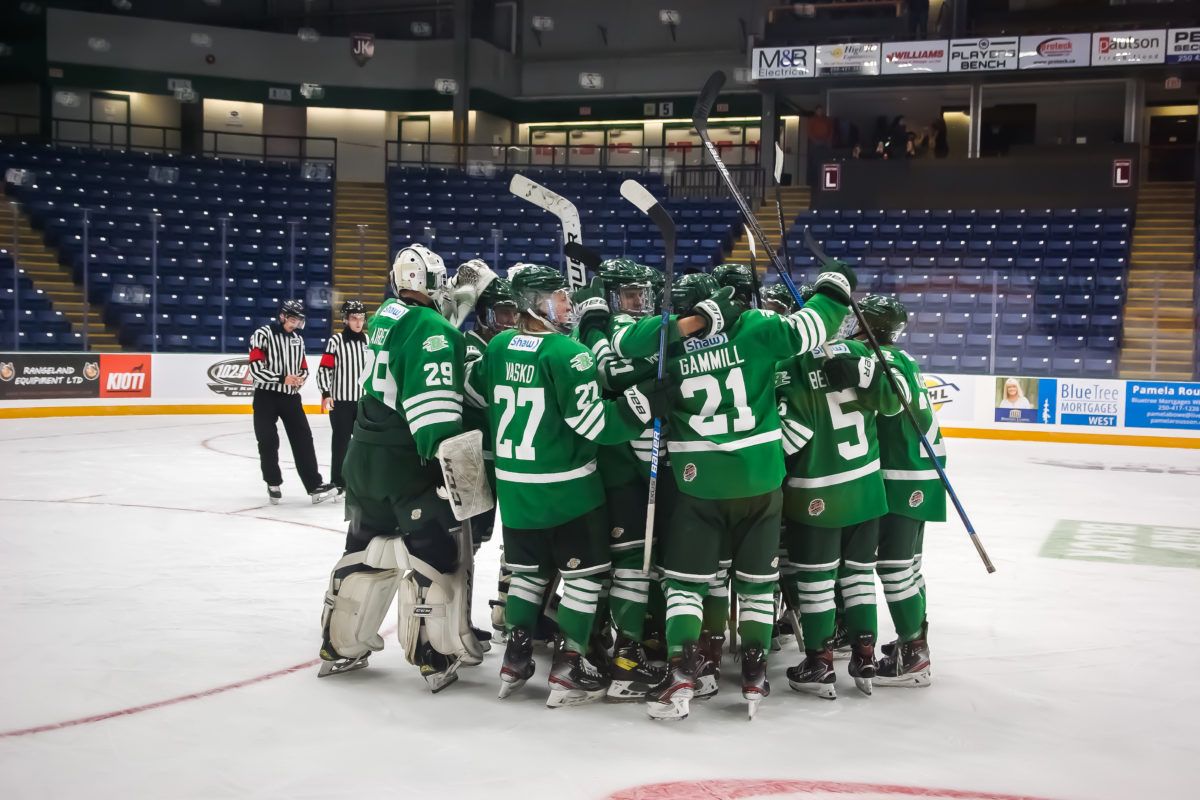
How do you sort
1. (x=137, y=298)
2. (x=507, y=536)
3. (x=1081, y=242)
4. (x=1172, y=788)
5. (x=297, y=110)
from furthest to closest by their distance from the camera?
1. (x=297, y=110)
2. (x=1081, y=242)
3. (x=137, y=298)
4. (x=507, y=536)
5. (x=1172, y=788)

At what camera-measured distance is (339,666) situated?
13.7 feet

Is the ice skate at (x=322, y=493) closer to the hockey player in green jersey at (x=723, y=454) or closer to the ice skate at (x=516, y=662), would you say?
the ice skate at (x=516, y=662)

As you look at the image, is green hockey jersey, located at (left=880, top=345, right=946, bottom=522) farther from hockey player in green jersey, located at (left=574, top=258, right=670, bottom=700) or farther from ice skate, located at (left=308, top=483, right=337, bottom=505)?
ice skate, located at (left=308, top=483, right=337, bottom=505)

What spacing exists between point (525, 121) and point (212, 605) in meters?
21.8

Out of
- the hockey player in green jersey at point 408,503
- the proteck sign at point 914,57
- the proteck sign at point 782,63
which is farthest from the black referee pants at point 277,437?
the proteck sign at point 914,57

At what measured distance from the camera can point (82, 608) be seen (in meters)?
5.09

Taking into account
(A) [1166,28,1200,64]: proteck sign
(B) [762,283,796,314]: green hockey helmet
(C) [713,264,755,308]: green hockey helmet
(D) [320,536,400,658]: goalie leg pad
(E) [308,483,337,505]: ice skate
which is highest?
(A) [1166,28,1200,64]: proteck sign

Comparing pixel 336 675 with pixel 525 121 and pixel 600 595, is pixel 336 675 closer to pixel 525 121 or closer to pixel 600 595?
pixel 600 595

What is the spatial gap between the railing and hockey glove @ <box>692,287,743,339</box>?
50.5 ft

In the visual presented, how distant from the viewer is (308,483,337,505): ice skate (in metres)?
8.23

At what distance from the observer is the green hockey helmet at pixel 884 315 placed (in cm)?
423

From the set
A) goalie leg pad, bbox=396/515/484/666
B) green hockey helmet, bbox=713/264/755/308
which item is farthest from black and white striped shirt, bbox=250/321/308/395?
green hockey helmet, bbox=713/264/755/308

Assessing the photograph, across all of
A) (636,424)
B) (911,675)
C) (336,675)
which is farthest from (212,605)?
(911,675)

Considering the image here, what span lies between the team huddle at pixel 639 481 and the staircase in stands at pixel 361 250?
1226 centimetres
